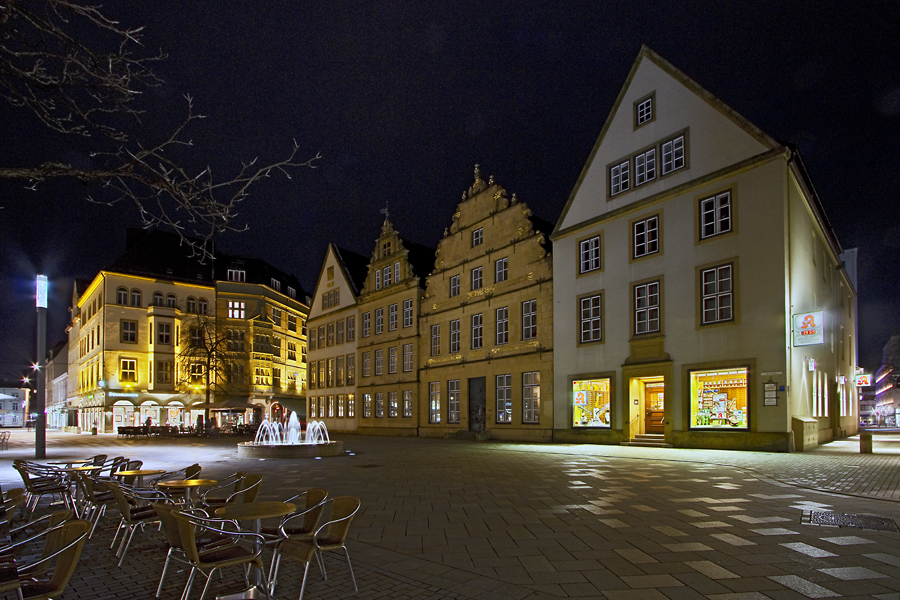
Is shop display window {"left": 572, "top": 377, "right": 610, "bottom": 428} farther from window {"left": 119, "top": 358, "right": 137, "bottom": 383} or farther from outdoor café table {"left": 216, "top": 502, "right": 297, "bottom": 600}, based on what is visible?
window {"left": 119, "top": 358, "right": 137, "bottom": 383}

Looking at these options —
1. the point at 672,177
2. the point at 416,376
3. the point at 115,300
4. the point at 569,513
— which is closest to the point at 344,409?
the point at 416,376

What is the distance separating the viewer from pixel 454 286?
37.4 m

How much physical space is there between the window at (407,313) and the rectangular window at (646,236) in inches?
720

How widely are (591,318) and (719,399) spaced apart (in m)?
7.03

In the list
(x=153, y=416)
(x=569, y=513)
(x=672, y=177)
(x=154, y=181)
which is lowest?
(x=153, y=416)

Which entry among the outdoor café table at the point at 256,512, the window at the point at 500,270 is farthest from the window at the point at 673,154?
the outdoor café table at the point at 256,512

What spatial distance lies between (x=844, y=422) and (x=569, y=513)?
2946 cm

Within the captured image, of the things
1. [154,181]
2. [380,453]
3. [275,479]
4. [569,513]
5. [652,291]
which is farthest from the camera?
[652,291]

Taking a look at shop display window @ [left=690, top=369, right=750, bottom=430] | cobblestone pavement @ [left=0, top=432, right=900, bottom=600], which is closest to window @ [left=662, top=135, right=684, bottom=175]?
shop display window @ [left=690, top=369, right=750, bottom=430]

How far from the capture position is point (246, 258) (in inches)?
2665

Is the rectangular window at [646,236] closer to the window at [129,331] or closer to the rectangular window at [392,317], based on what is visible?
the rectangular window at [392,317]

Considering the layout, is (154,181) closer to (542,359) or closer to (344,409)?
(542,359)

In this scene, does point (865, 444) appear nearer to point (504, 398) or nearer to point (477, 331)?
point (504, 398)

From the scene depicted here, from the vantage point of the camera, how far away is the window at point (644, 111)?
26.5 metres
